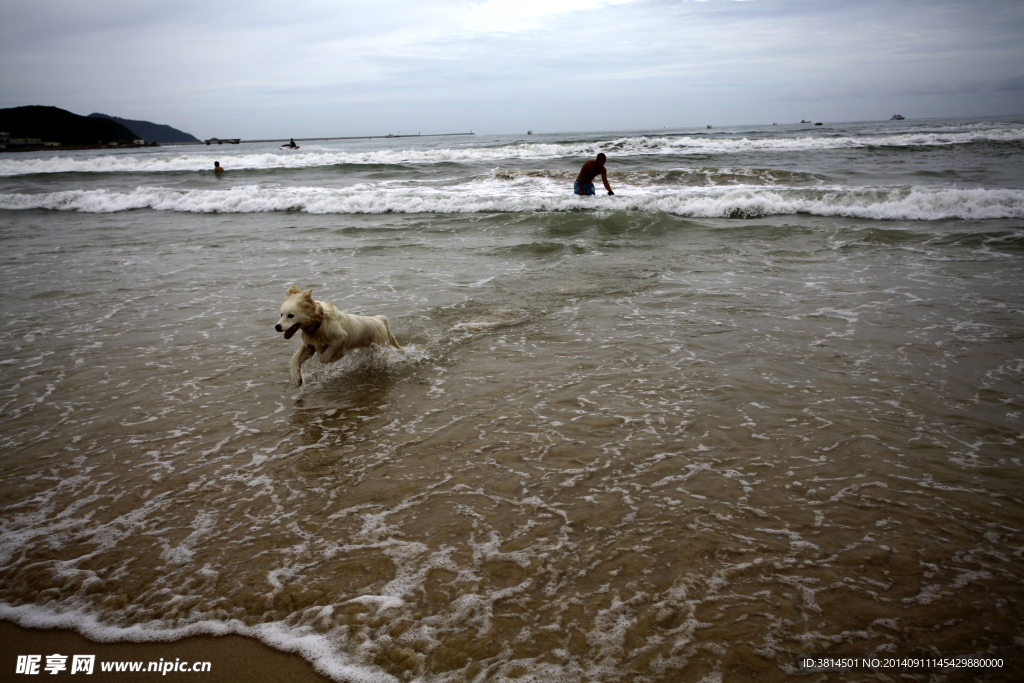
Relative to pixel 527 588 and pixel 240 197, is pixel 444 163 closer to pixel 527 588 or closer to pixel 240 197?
pixel 240 197

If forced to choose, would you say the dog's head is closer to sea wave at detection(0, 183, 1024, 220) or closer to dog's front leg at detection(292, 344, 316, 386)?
dog's front leg at detection(292, 344, 316, 386)

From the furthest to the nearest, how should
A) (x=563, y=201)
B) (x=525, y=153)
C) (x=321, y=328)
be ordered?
1. (x=525, y=153)
2. (x=563, y=201)
3. (x=321, y=328)

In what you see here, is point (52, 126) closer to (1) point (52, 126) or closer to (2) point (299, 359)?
(1) point (52, 126)

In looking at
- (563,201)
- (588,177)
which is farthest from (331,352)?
(588,177)

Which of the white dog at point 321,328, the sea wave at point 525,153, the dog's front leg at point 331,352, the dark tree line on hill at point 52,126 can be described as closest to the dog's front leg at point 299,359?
the white dog at point 321,328

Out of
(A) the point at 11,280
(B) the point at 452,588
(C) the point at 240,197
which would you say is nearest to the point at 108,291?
(A) the point at 11,280

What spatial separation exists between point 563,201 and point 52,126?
13827cm

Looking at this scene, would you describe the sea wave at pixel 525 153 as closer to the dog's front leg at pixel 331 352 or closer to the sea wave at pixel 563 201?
the sea wave at pixel 563 201

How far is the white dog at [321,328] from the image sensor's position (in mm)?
5395

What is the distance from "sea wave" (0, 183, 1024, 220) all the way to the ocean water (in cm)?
441

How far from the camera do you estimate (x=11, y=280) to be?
10.6 m

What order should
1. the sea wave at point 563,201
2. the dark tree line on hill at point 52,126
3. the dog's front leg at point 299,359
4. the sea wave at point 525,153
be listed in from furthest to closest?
1. the dark tree line on hill at point 52,126
2. the sea wave at point 525,153
3. the sea wave at point 563,201
4. the dog's front leg at point 299,359

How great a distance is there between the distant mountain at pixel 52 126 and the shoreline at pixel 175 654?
461 ft

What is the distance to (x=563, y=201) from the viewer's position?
1819cm
